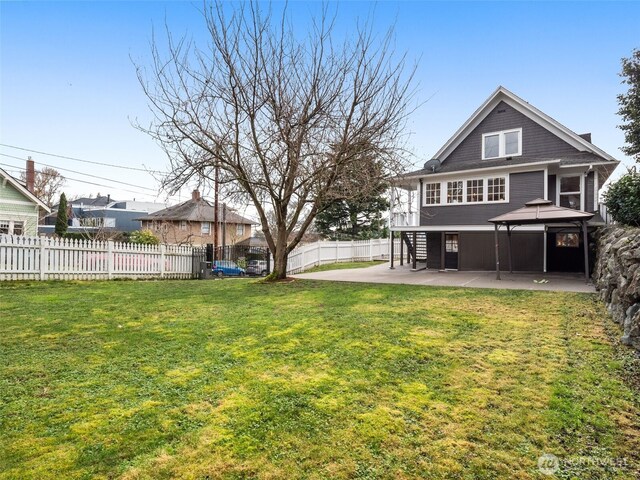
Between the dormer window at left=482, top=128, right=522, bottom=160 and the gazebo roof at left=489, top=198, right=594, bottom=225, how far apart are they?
4139mm

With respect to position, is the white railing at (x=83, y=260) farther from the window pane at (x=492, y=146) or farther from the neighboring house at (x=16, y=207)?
the window pane at (x=492, y=146)

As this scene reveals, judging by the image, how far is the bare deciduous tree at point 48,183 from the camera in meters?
36.3

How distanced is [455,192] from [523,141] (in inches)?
140

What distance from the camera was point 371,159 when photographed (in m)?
11.5

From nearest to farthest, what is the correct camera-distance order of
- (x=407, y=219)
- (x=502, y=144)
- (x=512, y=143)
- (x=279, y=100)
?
1. (x=279, y=100)
2. (x=512, y=143)
3. (x=502, y=144)
4. (x=407, y=219)

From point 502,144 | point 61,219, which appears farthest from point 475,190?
point 61,219

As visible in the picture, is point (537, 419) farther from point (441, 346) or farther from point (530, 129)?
point (530, 129)

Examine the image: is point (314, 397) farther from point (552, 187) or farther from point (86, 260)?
point (552, 187)

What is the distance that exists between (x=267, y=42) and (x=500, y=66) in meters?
11.0

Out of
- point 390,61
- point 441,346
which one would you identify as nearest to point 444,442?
point 441,346

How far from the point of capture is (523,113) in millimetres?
15625

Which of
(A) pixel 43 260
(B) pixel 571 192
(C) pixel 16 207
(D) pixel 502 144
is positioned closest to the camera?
(A) pixel 43 260

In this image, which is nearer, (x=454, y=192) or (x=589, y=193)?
(x=589, y=193)

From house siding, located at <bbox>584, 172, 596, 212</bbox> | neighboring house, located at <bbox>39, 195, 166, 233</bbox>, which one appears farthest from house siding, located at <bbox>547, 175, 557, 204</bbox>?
neighboring house, located at <bbox>39, 195, 166, 233</bbox>
